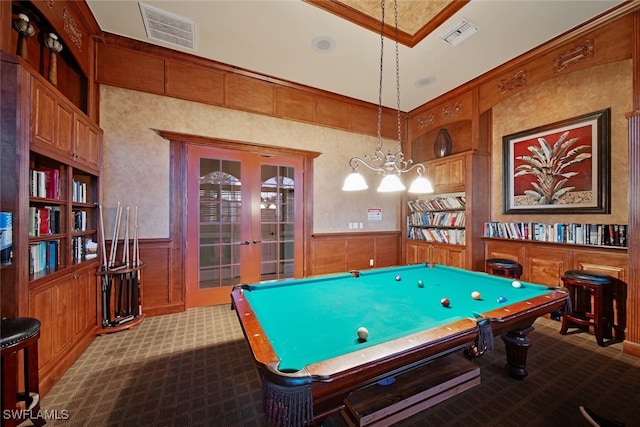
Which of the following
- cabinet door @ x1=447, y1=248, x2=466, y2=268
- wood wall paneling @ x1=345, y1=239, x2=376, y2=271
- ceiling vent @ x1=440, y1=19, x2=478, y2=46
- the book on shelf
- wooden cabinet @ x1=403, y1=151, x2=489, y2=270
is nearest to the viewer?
the book on shelf

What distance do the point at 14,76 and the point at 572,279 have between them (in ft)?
17.0

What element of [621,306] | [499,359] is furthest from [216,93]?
[621,306]

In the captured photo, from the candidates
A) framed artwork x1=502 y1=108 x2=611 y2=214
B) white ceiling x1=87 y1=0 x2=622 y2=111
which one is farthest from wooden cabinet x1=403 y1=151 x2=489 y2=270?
white ceiling x1=87 y1=0 x2=622 y2=111

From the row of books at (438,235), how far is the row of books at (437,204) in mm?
393

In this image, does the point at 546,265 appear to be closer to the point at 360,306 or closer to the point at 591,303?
the point at 591,303

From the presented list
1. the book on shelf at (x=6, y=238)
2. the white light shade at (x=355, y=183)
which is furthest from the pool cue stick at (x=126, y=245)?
the white light shade at (x=355, y=183)

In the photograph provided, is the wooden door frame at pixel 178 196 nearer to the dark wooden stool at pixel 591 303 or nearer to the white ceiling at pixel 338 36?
the white ceiling at pixel 338 36

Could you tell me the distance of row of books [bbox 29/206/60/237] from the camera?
204 cm

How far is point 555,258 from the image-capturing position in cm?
325

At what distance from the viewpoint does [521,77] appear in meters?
3.48

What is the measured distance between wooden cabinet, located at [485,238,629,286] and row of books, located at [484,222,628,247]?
0.07 meters

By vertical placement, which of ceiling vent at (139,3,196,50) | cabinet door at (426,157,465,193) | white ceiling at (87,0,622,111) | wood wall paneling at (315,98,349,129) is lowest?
cabinet door at (426,157,465,193)

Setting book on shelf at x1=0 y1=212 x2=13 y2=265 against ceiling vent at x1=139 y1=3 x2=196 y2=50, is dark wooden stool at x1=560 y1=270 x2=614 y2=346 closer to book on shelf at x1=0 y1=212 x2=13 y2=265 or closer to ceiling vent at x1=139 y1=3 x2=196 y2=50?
book on shelf at x1=0 y1=212 x2=13 y2=265

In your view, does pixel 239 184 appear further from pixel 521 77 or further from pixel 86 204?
pixel 521 77
